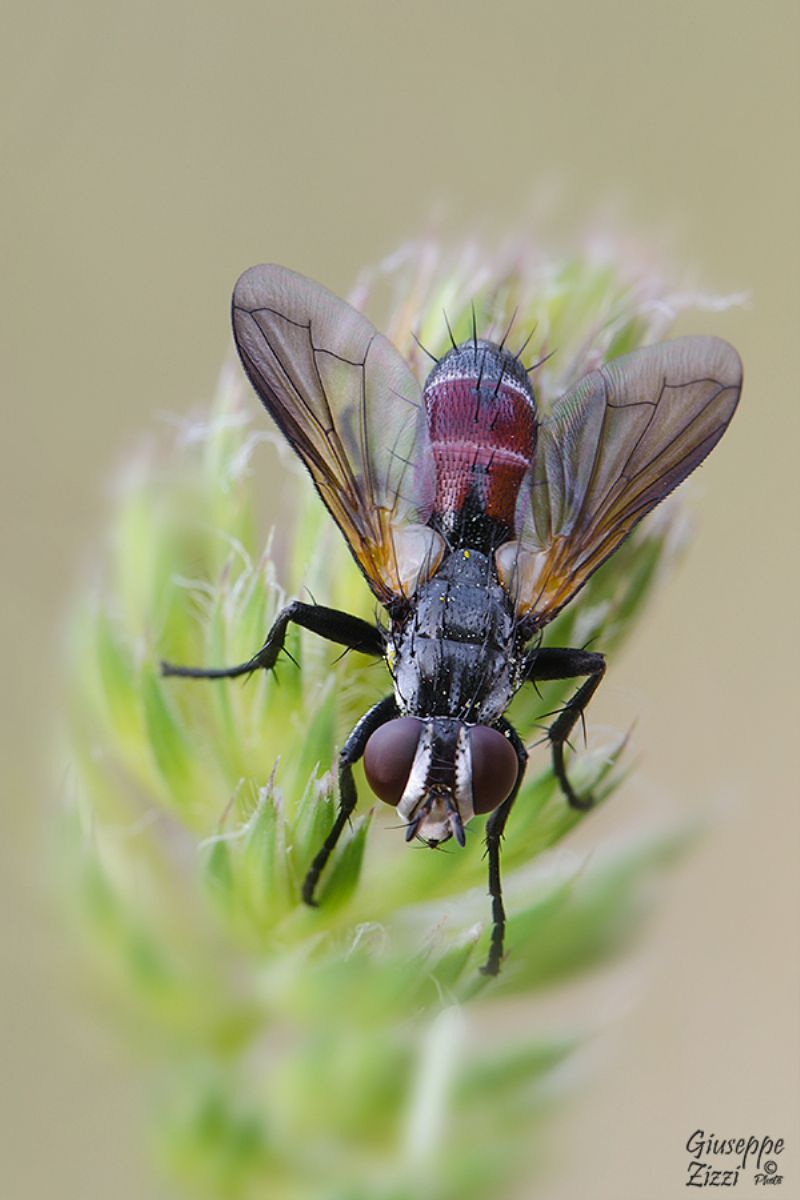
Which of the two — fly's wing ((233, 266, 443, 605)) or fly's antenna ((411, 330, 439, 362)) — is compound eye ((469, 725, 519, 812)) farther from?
fly's antenna ((411, 330, 439, 362))

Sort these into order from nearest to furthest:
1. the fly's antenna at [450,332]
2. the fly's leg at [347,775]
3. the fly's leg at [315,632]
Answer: the fly's leg at [347,775], the fly's leg at [315,632], the fly's antenna at [450,332]

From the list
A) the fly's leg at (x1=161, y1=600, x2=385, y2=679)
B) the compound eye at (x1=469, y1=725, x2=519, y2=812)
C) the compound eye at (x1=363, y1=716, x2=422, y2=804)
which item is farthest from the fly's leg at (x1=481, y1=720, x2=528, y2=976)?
the fly's leg at (x1=161, y1=600, x2=385, y2=679)

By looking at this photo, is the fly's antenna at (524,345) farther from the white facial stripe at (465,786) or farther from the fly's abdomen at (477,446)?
the white facial stripe at (465,786)

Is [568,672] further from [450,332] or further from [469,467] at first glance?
[450,332]

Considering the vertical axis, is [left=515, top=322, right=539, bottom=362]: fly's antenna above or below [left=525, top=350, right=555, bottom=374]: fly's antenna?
above

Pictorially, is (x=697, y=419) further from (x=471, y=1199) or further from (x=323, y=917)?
(x=471, y=1199)

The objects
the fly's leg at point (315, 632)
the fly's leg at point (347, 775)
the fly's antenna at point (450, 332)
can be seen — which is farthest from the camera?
the fly's antenna at point (450, 332)

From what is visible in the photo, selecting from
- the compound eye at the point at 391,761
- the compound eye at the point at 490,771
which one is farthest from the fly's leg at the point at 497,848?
the compound eye at the point at 391,761

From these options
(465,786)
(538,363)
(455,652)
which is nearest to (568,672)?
Result: (455,652)
